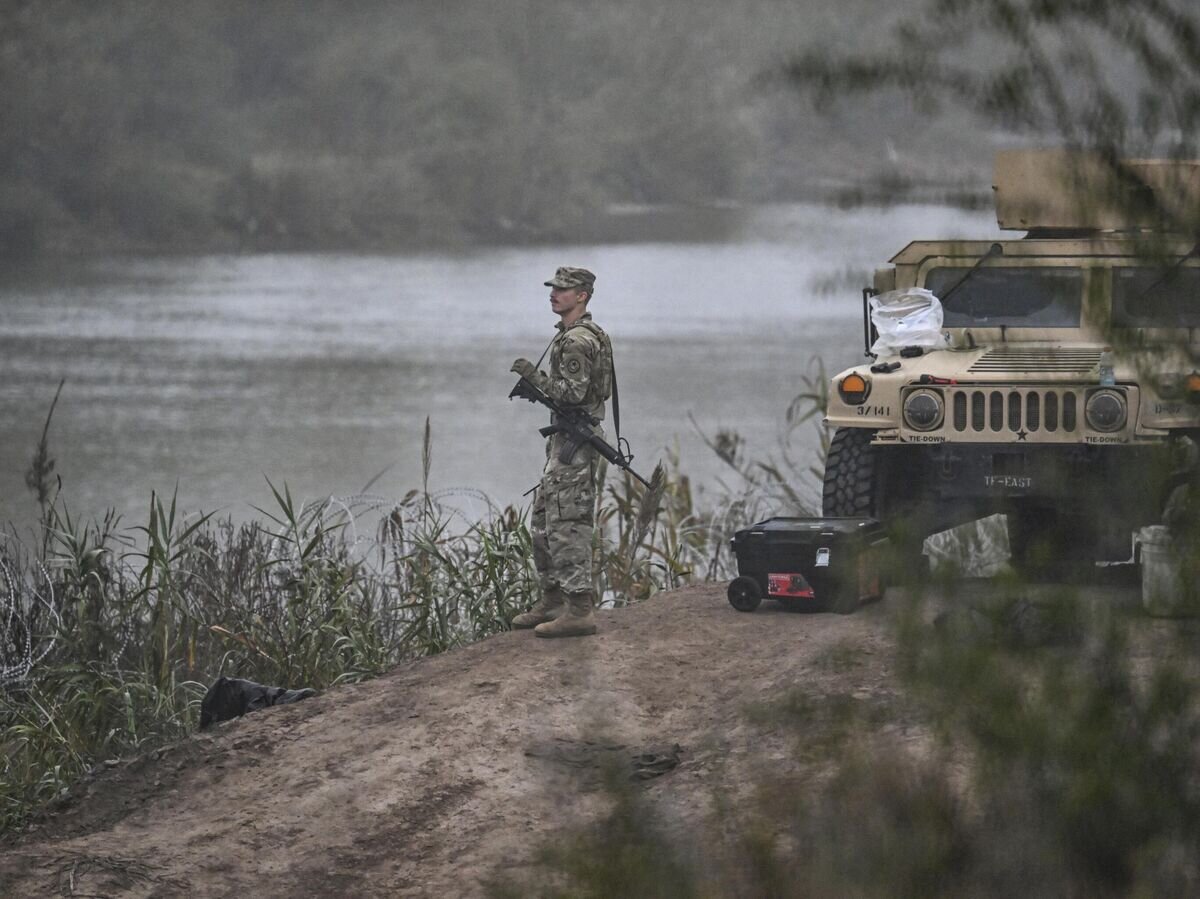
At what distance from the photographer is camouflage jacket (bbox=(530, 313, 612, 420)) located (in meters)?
6.54

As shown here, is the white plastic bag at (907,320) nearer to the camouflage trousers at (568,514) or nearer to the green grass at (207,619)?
the green grass at (207,619)

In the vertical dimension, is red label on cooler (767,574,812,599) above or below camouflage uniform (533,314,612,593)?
below

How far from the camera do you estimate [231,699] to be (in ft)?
22.3

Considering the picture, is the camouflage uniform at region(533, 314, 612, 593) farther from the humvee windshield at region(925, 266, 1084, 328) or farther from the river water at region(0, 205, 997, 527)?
the humvee windshield at region(925, 266, 1084, 328)

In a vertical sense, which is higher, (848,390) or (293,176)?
(293,176)

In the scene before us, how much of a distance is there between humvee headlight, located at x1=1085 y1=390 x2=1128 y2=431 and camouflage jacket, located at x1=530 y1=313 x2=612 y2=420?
1809 millimetres

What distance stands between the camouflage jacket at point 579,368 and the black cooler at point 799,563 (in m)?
0.75

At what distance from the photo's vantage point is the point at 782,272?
4178cm

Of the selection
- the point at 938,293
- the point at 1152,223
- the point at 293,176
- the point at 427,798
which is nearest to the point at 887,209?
the point at 1152,223

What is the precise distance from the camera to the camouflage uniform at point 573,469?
655 centimetres

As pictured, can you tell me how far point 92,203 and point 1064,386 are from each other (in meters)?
32.1

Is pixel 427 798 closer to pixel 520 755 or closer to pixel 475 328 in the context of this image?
pixel 520 755

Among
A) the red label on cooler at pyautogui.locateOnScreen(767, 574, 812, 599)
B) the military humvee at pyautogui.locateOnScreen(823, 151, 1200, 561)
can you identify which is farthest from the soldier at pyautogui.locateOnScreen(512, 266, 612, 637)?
the military humvee at pyautogui.locateOnScreen(823, 151, 1200, 561)

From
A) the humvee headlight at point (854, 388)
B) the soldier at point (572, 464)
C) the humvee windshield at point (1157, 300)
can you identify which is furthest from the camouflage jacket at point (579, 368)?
the humvee windshield at point (1157, 300)
